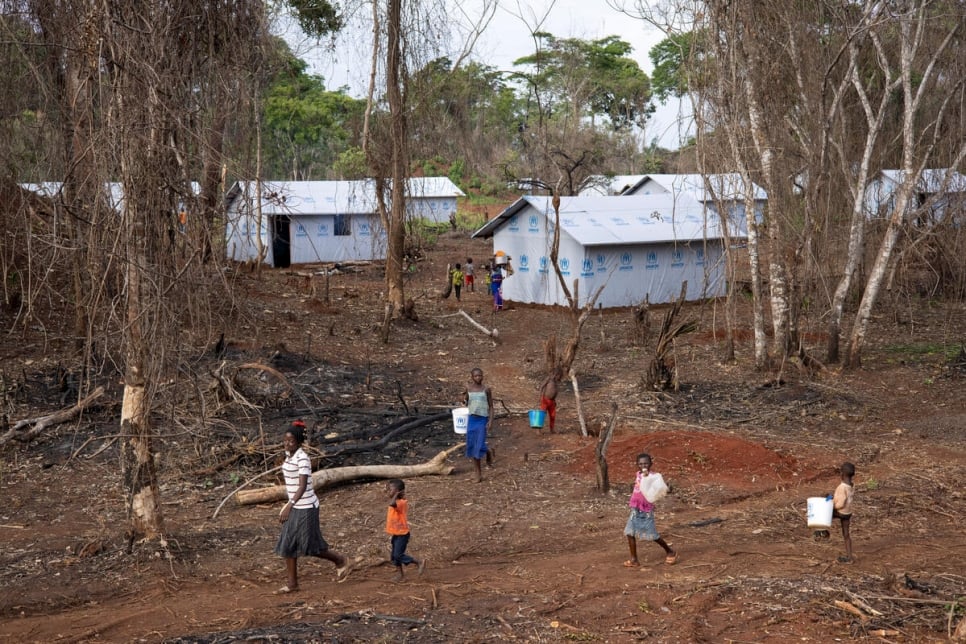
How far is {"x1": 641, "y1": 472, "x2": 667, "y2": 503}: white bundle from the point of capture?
807 centimetres

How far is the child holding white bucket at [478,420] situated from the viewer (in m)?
11.3

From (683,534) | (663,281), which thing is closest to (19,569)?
(683,534)

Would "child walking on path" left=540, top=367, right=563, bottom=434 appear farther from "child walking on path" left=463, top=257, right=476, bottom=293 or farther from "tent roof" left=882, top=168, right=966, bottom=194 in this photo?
"child walking on path" left=463, top=257, right=476, bottom=293

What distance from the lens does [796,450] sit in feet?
40.9

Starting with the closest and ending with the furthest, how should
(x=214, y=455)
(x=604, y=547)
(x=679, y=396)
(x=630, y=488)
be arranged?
(x=604, y=547) < (x=630, y=488) < (x=214, y=455) < (x=679, y=396)

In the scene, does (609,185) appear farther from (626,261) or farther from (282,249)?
(626,261)

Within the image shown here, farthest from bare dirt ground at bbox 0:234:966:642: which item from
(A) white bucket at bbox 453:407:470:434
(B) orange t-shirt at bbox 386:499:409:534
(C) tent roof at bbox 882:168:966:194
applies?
(C) tent roof at bbox 882:168:966:194

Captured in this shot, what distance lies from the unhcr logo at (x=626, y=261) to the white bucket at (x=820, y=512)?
17.9m

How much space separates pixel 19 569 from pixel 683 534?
6.26 metres

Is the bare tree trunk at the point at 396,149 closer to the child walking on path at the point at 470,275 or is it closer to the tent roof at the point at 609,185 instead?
the child walking on path at the point at 470,275

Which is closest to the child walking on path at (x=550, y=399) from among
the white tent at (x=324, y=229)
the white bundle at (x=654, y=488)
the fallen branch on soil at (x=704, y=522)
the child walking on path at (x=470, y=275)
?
the fallen branch on soil at (x=704, y=522)

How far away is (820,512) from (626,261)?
59.2 ft

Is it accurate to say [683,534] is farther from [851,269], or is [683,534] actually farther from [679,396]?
[851,269]

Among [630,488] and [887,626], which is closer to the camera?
[887,626]
